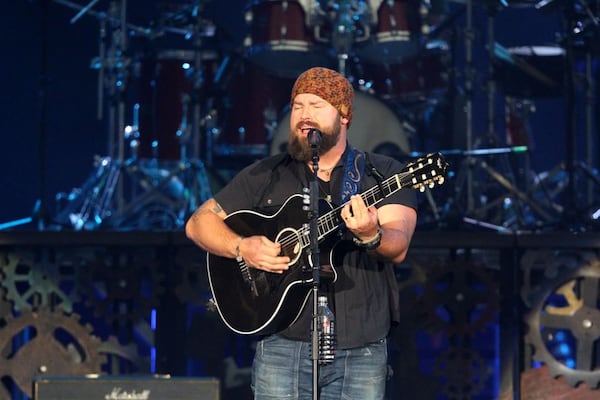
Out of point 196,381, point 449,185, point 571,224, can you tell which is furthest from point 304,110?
point 449,185

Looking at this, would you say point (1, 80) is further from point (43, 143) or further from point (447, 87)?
point (447, 87)

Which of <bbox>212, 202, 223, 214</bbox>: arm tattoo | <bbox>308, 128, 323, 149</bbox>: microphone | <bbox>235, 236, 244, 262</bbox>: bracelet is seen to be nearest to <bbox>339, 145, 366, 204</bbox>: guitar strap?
<bbox>308, 128, 323, 149</bbox>: microphone

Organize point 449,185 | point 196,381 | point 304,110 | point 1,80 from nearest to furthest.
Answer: point 304,110
point 196,381
point 449,185
point 1,80

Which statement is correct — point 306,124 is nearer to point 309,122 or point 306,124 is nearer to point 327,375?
point 309,122

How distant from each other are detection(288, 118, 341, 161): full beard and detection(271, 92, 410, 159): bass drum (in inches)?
136

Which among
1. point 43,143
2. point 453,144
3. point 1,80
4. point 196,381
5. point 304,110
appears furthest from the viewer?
point 1,80

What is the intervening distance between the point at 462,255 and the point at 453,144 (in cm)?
209

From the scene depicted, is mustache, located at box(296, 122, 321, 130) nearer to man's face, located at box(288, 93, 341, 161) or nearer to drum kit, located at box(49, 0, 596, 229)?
man's face, located at box(288, 93, 341, 161)

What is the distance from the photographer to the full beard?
169 inches

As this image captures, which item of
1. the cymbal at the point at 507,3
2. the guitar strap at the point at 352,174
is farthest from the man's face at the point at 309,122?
the cymbal at the point at 507,3

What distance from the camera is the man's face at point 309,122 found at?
429 cm

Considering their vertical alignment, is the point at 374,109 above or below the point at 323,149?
above

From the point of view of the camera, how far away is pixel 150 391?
5.23m

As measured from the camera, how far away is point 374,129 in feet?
25.9
